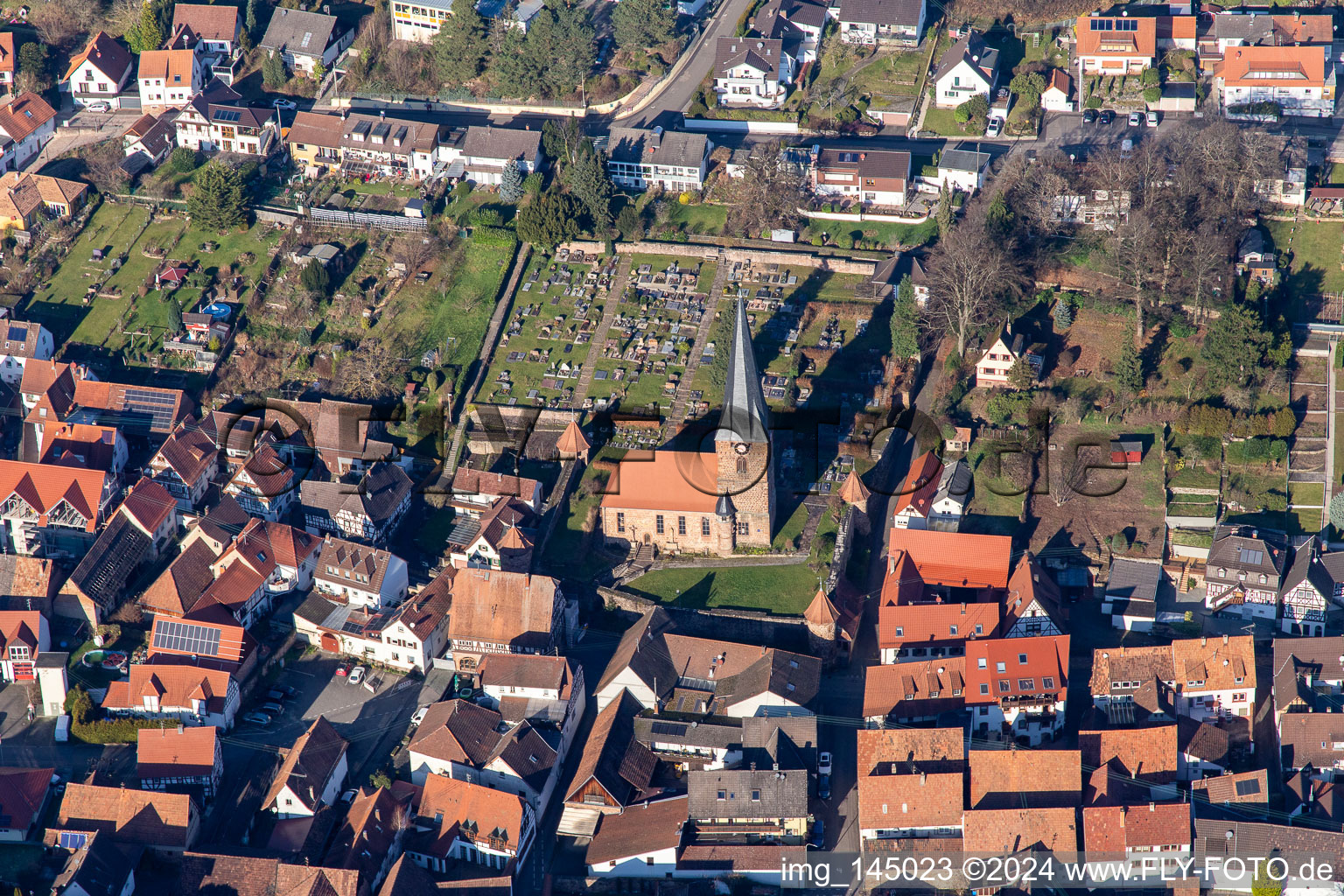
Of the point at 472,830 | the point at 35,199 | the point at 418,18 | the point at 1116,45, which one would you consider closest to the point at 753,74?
the point at 1116,45

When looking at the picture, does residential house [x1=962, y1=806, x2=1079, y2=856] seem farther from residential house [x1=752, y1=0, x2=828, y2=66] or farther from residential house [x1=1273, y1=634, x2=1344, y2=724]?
residential house [x1=752, y1=0, x2=828, y2=66]

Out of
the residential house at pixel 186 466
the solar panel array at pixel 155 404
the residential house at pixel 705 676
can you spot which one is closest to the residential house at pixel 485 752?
the residential house at pixel 705 676

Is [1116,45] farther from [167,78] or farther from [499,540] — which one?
[167,78]

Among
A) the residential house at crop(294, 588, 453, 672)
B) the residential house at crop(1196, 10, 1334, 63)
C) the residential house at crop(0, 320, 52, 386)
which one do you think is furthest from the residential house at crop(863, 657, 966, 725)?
the residential house at crop(0, 320, 52, 386)

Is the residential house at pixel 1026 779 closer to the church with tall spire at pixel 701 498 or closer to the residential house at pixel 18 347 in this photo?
the church with tall spire at pixel 701 498

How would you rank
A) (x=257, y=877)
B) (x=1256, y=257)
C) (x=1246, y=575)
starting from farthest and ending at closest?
(x=1256, y=257) → (x=1246, y=575) → (x=257, y=877)

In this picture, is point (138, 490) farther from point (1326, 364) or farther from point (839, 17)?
point (1326, 364)
